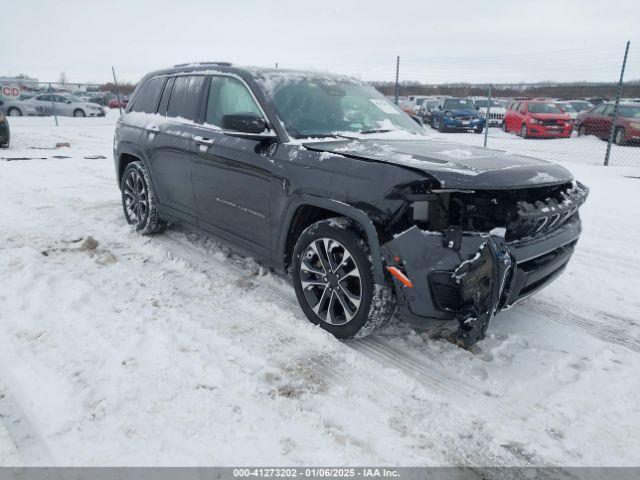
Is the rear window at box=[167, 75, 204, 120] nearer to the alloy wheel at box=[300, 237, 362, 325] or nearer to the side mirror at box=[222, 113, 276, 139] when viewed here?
the side mirror at box=[222, 113, 276, 139]

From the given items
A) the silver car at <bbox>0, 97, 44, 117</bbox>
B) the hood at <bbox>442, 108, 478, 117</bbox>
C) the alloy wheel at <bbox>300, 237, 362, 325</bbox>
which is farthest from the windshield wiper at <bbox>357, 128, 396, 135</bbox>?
the silver car at <bbox>0, 97, 44, 117</bbox>

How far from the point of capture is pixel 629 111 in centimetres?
1434

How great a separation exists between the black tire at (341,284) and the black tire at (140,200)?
2.45 metres

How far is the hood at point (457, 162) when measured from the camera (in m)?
2.54

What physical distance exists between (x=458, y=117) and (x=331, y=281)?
16.9m

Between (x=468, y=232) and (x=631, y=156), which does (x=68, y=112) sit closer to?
(x=631, y=156)

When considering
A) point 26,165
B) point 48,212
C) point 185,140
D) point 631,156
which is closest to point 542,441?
point 185,140

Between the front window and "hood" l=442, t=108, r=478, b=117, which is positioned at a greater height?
the front window

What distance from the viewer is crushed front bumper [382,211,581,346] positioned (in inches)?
99.1

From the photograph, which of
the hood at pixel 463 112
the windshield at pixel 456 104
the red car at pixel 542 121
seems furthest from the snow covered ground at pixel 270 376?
the windshield at pixel 456 104

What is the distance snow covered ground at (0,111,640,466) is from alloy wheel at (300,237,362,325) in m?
0.18

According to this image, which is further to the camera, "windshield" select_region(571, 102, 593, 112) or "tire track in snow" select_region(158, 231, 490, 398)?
"windshield" select_region(571, 102, 593, 112)

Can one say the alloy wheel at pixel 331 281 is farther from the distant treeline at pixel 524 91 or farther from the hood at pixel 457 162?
the distant treeline at pixel 524 91

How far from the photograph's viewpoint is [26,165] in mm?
9234
